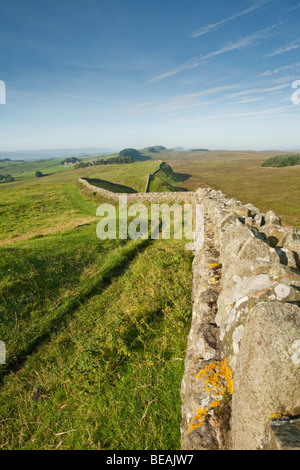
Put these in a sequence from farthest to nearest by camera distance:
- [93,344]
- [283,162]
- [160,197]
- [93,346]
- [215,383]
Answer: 1. [283,162]
2. [160,197]
3. [93,344]
4. [93,346]
5. [215,383]

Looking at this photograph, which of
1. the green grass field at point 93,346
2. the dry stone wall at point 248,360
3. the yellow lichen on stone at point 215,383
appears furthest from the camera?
the green grass field at point 93,346

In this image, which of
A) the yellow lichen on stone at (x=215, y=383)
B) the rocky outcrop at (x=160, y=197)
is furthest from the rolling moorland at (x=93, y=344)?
the rocky outcrop at (x=160, y=197)

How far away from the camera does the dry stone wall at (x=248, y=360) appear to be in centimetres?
240

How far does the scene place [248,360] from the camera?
9.06 feet

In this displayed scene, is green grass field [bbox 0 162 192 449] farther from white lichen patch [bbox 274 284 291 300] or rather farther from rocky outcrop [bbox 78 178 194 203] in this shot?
rocky outcrop [bbox 78 178 194 203]

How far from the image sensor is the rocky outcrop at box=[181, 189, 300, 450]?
2.41 metres

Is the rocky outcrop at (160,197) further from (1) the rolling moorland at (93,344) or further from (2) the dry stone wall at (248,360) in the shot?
(2) the dry stone wall at (248,360)

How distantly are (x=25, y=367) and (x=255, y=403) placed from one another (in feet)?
22.4

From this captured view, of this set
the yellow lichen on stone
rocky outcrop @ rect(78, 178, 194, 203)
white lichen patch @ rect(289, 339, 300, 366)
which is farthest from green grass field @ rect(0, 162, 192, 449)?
rocky outcrop @ rect(78, 178, 194, 203)

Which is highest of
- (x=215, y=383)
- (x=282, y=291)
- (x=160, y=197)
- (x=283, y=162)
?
(x=283, y=162)

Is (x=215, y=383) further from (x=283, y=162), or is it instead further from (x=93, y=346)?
(x=283, y=162)

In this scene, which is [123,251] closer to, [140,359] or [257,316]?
[140,359]

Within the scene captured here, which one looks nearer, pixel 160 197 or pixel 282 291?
pixel 282 291

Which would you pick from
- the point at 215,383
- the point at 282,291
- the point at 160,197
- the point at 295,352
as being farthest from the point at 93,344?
the point at 160,197
